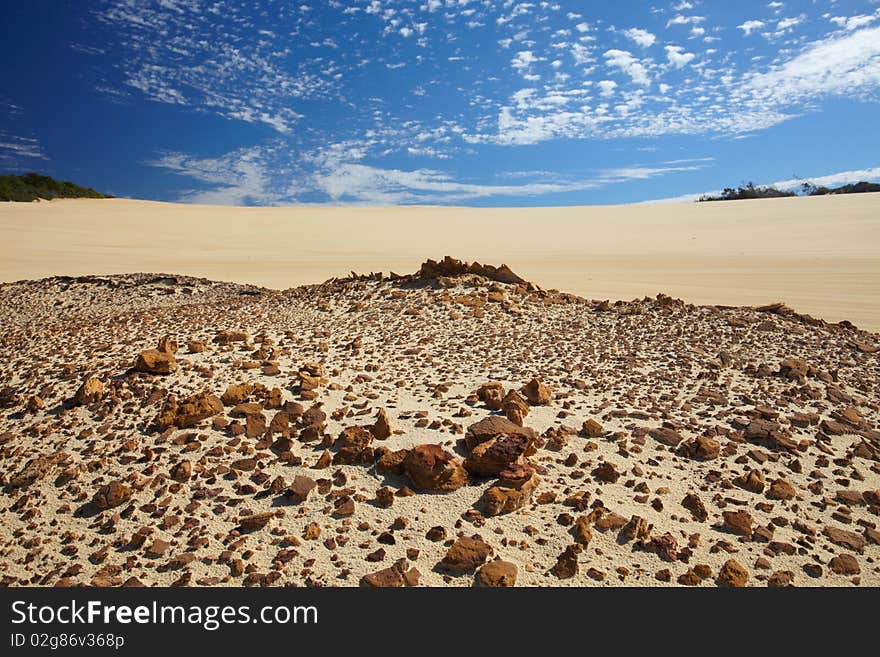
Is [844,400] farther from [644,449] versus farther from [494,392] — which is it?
[494,392]

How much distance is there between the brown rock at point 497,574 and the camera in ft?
8.70

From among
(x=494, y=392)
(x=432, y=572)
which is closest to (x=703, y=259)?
(x=494, y=392)

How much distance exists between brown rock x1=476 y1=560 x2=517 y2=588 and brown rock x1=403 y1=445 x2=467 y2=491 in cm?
63

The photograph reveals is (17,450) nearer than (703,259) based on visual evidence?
Yes

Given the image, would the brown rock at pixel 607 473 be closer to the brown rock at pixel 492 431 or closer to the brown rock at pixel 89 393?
the brown rock at pixel 492 431

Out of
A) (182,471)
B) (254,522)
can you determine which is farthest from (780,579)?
(182,471)

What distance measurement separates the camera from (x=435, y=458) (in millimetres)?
3379

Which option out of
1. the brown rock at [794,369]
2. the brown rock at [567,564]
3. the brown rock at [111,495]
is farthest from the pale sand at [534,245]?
the brown rock at [111,495]

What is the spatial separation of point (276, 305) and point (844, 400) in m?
6.32

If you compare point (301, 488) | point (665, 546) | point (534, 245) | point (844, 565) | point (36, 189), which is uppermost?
point (36, 189)

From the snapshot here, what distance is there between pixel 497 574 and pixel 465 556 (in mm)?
187

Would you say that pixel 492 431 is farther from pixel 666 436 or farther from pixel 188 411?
pixel 188 411

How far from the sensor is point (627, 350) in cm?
579

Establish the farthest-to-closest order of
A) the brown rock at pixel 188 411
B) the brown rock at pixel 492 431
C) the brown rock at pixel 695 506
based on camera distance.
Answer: the brown rock at pixel 188 411 < the brown rock at pixel 492 431 < the brown rock at pixel 695 506
